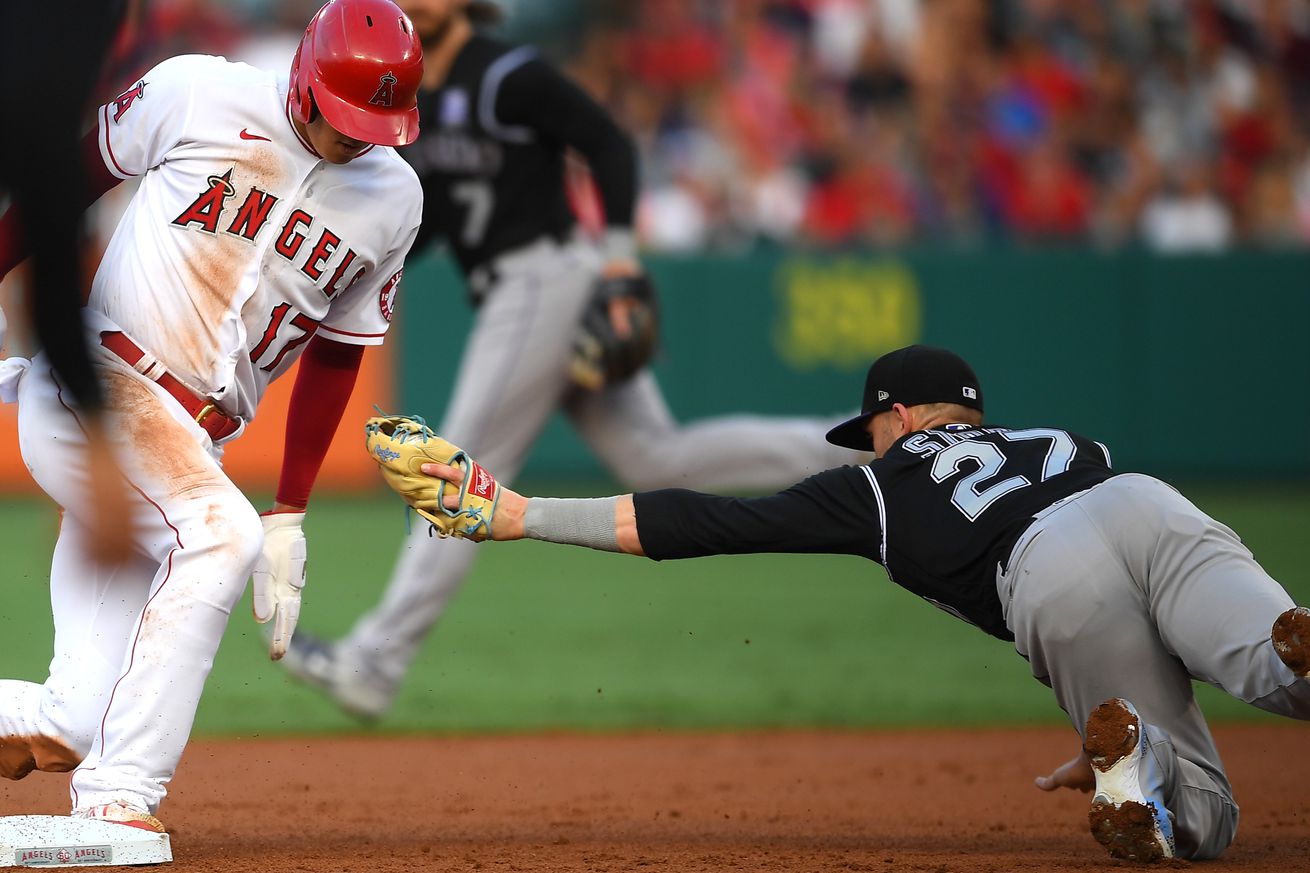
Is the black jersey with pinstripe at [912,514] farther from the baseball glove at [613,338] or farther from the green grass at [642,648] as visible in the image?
the green grass at [642,648]

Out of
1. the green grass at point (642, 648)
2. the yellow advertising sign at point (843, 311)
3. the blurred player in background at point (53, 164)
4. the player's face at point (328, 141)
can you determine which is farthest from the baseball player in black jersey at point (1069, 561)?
the yellow advertising sign at point (843, 311)

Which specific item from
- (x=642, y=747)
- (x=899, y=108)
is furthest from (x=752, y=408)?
(x=642, y=747)

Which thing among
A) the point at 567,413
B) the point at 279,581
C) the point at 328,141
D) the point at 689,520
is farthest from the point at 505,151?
the point at 689,520

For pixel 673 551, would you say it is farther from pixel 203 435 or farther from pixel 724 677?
pixel 724 677

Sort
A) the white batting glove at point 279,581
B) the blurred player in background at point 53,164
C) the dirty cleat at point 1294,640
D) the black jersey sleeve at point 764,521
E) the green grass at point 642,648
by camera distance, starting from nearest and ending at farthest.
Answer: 1. the blurred player in background at point 53,164
2. the dirty cleat at point 1294,640
3. the black jersey sleeve at point 764,521
4. the white batting glove at point 279,581
5. the green grass at point 642,648

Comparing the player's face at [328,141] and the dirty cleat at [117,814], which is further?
the player's face at [328,141]

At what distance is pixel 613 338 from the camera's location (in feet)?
21.3

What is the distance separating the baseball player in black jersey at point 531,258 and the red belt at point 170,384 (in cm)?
235

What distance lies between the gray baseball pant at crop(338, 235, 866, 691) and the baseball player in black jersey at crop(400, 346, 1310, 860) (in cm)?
233

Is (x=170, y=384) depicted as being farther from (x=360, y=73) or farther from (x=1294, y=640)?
(x=1294, y=640)

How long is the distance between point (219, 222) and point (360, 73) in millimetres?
470

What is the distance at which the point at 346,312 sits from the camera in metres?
4.32

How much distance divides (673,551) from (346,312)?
3.33 feet

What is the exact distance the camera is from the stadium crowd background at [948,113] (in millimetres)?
13906
